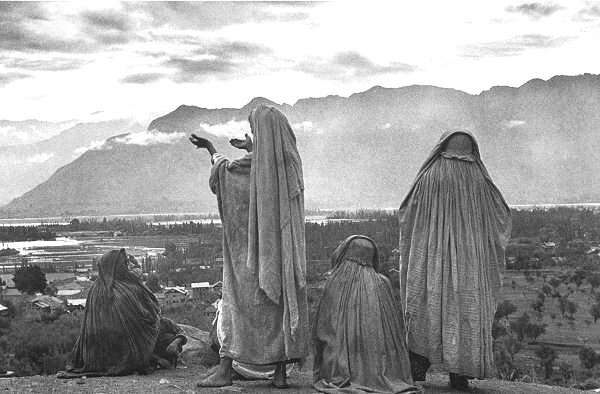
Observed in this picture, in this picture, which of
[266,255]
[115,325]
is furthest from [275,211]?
[115,325]

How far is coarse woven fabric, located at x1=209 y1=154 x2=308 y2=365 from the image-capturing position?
410 inches

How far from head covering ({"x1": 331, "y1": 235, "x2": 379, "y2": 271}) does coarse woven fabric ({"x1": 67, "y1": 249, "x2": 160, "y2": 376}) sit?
3403 millimetres

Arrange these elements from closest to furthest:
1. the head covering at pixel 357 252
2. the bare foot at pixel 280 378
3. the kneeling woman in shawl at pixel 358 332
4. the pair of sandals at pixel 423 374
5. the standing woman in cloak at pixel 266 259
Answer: the kneeling woman in shawl at pixel 358 332 < the standing woman in cloak at pixel 266 259 < the bare foot at pixel 280 378 < the head covering at pixel 357 252 < the pair of sandals at pixel 423 374

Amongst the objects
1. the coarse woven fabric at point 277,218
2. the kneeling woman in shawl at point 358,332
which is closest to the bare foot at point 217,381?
the coarse woven fabric at point 277,218

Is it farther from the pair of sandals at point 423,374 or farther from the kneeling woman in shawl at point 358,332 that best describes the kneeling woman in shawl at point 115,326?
the pair of sandals at point 423,374

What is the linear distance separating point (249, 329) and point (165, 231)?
3722 inches

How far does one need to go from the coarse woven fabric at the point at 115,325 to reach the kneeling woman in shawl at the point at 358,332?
3073 millimetres

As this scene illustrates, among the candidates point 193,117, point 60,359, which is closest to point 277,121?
point 60,359

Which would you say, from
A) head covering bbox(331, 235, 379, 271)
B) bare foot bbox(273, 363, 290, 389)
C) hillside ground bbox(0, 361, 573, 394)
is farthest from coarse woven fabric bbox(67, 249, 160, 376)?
head covering bbox(331, 235, 379, 271)

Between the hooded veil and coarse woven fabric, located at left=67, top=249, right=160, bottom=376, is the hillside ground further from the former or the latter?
the hooded veil

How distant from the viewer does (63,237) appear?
94.4 meters

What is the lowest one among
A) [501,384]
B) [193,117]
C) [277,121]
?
[501,384]

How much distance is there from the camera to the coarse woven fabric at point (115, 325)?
12133 millimetres

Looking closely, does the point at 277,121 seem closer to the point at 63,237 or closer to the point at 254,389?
the point at 254,389
